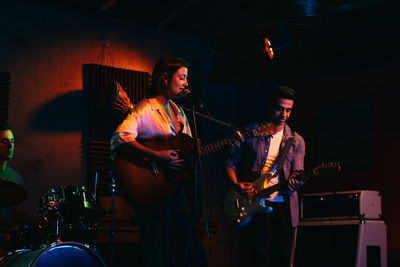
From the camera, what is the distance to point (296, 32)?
25.2ft

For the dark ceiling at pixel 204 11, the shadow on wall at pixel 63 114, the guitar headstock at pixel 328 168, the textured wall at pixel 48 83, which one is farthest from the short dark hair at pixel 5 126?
the guitar headstock at pixel 328 168

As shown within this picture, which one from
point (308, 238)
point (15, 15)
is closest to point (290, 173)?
point (308, 238)

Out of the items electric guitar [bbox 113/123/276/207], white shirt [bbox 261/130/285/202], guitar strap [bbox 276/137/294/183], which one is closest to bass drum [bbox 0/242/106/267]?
electric guitar [bbox 113/123/276/207]

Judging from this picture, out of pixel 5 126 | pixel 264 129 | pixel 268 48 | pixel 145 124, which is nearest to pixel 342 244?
pixel 264 129

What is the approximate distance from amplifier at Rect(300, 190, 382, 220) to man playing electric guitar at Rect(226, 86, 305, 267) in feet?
3.69

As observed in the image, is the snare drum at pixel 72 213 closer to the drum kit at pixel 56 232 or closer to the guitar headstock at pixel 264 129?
the drum kit at pixel 56 232

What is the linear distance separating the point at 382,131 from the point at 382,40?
3.64 feet

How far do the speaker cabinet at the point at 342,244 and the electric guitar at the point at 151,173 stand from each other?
2.68m

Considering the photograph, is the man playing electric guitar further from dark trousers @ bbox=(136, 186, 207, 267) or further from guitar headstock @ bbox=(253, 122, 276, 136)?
dark trousers @ bbox=(136, 186, 207, 267)

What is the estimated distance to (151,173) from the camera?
448 cm

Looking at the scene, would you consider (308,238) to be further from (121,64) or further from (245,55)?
(121,64)

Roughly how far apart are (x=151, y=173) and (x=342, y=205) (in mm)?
2978

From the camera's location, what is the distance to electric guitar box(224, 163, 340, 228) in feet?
18.1

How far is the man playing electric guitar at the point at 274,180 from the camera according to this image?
17.6 feet
